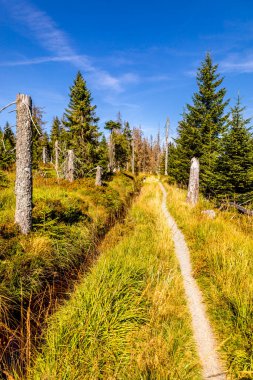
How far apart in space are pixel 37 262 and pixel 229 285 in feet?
14.0

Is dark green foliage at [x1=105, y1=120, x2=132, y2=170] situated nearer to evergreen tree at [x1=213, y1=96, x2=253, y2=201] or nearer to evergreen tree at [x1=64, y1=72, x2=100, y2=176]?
evergreen tree at [x1=64, y1=72, x2=100, y2=176]

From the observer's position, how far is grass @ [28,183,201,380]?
266 centimetres

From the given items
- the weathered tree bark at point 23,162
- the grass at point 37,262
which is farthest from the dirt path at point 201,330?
the weathered tree bark at point 23,162

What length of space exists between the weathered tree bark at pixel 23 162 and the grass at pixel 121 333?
2.89 m

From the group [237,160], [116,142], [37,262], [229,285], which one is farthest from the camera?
[116,142]

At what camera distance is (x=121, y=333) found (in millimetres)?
3262

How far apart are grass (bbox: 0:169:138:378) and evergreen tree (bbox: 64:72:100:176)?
13.3 metres

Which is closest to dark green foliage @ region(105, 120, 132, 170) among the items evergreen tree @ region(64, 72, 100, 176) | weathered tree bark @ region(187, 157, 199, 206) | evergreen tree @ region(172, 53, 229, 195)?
evergreen tree @ region(64, 72, 100, 176)

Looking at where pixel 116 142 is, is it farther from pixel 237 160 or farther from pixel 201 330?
pixel 201 330

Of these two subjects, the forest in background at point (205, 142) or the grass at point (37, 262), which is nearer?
the grass at point (37, 262)

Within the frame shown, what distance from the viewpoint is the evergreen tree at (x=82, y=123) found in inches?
906

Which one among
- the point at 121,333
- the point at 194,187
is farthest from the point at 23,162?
the point at 194,187

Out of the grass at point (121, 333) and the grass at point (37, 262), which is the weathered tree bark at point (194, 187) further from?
the grass at point (121, 333)

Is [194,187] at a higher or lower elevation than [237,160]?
lower
